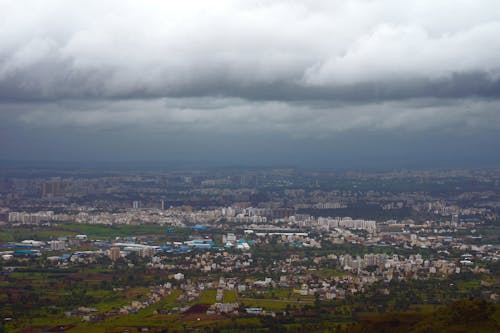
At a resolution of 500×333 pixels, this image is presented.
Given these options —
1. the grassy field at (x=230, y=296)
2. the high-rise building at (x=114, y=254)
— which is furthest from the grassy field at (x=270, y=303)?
the high-rise building at (x=114, y=254)

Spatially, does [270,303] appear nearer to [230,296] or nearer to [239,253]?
[230,296]

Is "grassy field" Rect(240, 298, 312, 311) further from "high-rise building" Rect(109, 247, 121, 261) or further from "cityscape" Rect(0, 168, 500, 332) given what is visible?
"high-rise building" Rect(109, 247, 121, 261)

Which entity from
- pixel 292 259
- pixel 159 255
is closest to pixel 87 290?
pixel 159 255

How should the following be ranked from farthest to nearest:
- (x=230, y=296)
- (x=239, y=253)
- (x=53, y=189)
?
(x=53, y=189)
(x=239, y=253)
(x=230, y=296)

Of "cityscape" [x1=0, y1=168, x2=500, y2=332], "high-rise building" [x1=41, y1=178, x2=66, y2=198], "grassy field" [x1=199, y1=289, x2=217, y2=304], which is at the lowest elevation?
"grassy field" [x1=199, y1=289, x2=217, y2=304]

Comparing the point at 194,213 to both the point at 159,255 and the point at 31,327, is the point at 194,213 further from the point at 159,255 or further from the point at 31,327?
the point at 31,327

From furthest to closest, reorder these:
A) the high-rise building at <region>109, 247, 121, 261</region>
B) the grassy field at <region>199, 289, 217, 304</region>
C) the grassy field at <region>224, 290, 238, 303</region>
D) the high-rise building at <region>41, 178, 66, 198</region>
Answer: the high-rise building at <region>41, 178, 66, 198</region>
the high-rise building at <region>109, 247, 121, 261</region>
the grassy field at <region>224, 290, 238, 303</region>
the grassy field at <region>199, 289, 217, 304</region>

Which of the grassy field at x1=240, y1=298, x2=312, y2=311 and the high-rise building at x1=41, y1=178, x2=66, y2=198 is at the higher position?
the high-rise building at x1=41, y1=178, x2=66, y2=198

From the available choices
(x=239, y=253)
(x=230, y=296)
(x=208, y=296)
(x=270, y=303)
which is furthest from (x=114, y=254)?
(x=270, y=303)

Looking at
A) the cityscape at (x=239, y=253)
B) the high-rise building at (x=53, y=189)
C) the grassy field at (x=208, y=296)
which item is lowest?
the grassy field at (x=208, y=296)

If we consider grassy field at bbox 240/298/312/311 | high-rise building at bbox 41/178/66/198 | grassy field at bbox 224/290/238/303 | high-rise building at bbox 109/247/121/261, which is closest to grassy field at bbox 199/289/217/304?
grassy field at bbox 224/290/238/303

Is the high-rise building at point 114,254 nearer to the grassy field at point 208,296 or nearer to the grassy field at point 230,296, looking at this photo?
the grassy field at point 208,296
